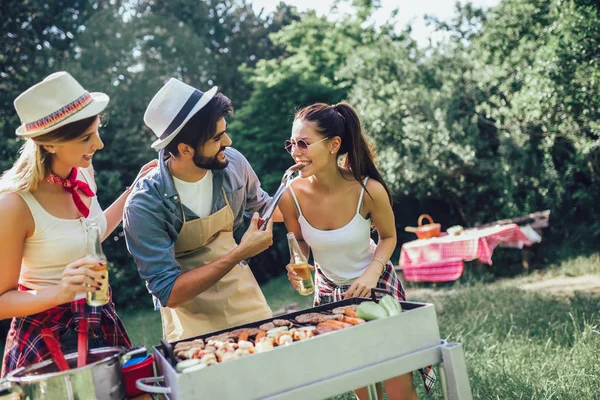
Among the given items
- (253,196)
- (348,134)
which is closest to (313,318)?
(253,196)

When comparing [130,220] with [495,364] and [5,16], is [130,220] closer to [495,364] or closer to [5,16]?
[495,364]

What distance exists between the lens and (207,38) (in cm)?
2245

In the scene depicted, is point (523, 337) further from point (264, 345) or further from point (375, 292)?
point (264, 345)

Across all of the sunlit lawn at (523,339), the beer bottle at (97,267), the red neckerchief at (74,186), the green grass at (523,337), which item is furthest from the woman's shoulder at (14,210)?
the green grass at (523,337)

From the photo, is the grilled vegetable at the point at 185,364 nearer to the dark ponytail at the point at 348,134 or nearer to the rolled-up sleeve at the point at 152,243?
the rolled-up sleeve at the point at 152,243

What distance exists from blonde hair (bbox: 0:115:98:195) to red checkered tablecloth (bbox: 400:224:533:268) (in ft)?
22.7

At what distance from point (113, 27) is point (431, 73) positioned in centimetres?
1110

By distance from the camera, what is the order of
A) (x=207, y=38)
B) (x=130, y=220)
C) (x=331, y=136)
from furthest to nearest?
(x=207, y=38) < (x=331, y=136) < (x=130, y=220)

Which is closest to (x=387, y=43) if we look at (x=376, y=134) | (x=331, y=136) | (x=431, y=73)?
(x=431, y=73)

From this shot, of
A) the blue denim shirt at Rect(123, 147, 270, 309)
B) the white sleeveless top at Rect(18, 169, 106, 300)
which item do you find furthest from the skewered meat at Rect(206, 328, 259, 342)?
the white sleeveless top at Rect(18, 169, 106, 300)

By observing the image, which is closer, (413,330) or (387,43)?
(413,330)

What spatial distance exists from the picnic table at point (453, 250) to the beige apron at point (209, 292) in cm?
612

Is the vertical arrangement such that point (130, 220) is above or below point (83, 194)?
below

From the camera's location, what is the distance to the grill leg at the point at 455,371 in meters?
1.89
